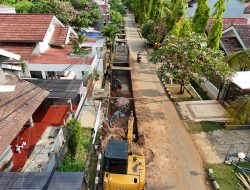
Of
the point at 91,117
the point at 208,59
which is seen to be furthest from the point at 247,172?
the point at 91,117

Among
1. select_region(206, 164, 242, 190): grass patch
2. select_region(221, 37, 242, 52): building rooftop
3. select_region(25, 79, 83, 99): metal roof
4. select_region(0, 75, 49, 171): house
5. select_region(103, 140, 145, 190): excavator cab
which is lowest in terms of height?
select_region(206, 164, 242, 190): grass patch

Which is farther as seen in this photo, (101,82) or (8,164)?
(101,82)

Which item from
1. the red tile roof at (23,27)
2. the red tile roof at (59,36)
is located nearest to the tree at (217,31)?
the red tile roof at (59,36)

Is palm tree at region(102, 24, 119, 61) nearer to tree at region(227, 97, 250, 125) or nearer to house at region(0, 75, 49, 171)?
house at region(0, 75, 49, 171)

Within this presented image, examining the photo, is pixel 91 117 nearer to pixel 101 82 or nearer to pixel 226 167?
pixel 101 82

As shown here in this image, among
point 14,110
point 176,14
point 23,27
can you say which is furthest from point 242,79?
point 23,27

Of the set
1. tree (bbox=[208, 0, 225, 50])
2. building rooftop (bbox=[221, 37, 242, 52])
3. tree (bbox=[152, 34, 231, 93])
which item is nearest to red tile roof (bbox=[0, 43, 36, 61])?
tree (bbox=[152, 34, 231, 93])

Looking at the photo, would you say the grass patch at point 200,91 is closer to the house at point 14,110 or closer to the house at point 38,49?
the house at point 38,49
